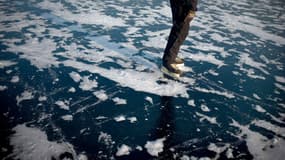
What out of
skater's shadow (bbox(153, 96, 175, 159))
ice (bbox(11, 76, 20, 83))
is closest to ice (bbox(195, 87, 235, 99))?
skater's shadow (bbox(153, 96, 175, 159))

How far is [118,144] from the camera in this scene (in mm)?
2340

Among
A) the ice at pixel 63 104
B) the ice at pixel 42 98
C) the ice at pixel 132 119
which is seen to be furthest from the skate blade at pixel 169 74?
the ice at pixel 42 98

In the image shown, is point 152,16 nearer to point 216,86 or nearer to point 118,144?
point 216,86

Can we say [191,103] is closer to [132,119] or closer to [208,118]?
[208,118]

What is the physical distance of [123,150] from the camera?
2271 millimetres

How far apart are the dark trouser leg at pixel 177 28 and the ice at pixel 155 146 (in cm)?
153

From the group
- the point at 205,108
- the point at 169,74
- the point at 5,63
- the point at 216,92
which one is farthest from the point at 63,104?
the point at 216,92

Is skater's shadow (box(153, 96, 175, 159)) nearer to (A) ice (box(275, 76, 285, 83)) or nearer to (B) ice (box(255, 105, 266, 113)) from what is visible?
(B) ice (box(255, 105, 266, 113))

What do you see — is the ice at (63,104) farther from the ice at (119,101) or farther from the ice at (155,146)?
the ice at (155,146)

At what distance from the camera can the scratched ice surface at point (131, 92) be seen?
2371mm

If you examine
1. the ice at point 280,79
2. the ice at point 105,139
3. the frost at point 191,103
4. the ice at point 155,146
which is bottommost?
the ice at point 105,139

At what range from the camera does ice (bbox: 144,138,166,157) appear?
7.46 feet

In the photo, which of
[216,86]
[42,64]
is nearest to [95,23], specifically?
[42,64]

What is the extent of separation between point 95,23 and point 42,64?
232 centimetres
